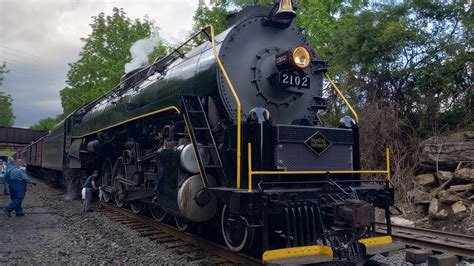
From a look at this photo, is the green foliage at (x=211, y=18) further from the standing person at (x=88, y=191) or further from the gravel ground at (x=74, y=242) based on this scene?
the gravel ground at (x=74, y=242)

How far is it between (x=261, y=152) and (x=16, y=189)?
25.3 ft

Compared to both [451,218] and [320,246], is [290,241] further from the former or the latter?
[451,218]

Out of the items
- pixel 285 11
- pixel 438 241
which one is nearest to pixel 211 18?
pixel 285 11

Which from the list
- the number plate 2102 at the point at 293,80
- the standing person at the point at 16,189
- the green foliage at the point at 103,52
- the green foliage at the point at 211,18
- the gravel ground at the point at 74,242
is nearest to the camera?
the number plate 2102 at the point at 293,80

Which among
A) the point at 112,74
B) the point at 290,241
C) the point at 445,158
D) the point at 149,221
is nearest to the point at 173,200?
the point at 290,241

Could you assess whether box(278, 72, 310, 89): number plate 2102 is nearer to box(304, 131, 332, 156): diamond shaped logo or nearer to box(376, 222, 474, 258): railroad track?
box(304, 131, 332, 156): diamond shaped logo

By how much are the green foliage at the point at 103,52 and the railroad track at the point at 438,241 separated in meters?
26.0

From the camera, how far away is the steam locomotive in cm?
438

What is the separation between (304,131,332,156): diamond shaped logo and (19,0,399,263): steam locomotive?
1cm

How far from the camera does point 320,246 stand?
13.8 feet

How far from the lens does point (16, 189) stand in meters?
9.77

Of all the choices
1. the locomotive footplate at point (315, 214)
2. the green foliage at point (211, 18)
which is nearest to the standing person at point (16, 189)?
the locomotive footplate at point (315, 214)

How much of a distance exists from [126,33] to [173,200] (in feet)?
93.7

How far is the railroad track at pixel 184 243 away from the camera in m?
5.27
